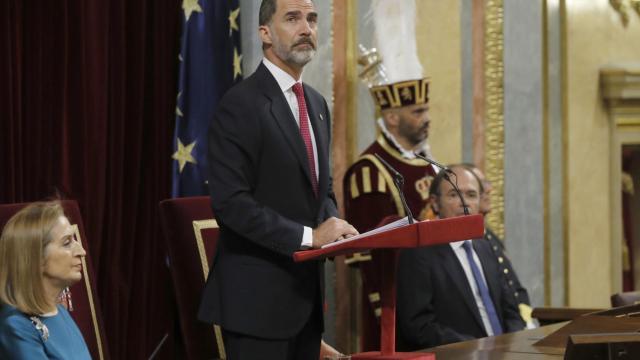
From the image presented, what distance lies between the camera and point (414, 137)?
5.52 metres

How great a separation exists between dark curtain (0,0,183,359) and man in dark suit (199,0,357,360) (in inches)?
52.5

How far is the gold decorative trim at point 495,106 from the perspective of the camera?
6605 millimetres

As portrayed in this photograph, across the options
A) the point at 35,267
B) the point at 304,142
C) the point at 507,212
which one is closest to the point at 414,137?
the point at 507,212

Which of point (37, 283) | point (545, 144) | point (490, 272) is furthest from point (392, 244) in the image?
point (545, 144)

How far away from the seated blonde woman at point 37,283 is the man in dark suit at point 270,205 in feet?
1.20

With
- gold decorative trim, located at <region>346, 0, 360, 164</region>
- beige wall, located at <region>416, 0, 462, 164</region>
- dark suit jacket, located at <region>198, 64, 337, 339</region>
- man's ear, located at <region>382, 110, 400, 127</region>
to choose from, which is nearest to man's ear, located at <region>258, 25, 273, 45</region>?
dark suit jacket, located at <region>198, 64, 337, 339</region>

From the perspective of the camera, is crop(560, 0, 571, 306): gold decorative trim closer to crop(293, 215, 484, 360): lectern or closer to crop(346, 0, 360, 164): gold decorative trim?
crop(346, 0, 360, 164): gold decorative trim

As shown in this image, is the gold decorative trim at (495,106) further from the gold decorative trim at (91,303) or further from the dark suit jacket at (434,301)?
the gold decorative trim at (91,303)

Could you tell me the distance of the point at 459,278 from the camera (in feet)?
16.2

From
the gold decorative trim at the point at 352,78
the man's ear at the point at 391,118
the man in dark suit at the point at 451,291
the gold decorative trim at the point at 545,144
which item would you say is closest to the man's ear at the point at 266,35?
the man in dark suit at the point at 451,291

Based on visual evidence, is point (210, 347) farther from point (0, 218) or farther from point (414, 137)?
point (414, 137)

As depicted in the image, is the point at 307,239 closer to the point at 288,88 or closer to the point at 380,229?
the point at 380,229

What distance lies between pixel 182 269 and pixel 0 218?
2.17 ft

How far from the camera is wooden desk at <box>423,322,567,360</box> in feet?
11.0
